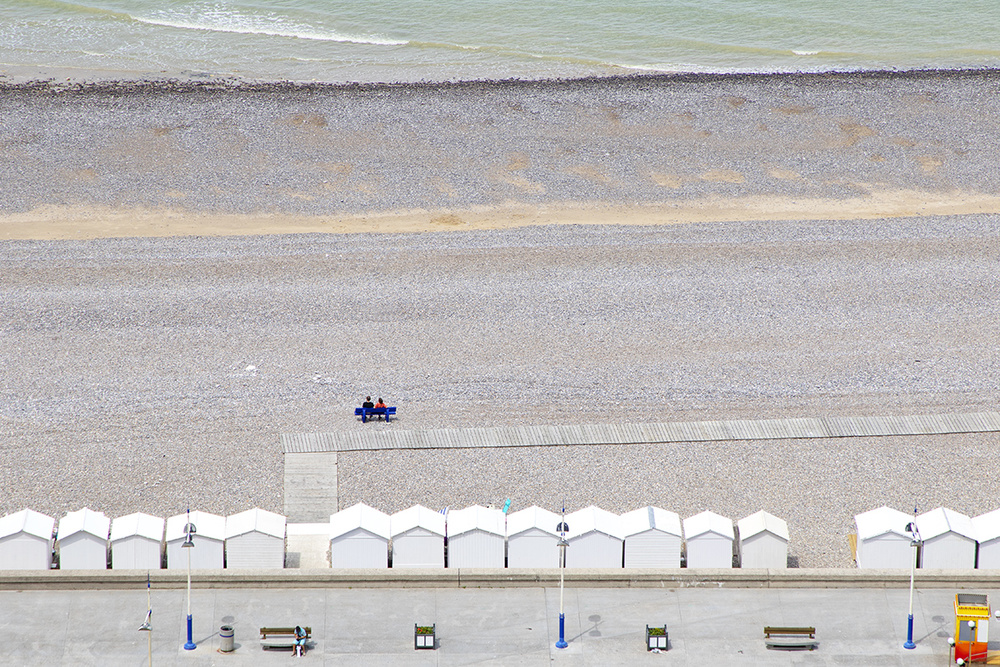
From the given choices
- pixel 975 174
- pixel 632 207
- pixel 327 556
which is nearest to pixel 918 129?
pixel 975 174

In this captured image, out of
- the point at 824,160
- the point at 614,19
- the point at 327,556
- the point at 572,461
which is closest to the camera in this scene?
the point at 327,556

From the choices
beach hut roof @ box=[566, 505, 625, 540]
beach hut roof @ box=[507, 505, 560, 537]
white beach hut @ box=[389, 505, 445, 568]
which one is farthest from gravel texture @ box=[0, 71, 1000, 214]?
beach hut roof @ box=[566, 505, 625, 540]

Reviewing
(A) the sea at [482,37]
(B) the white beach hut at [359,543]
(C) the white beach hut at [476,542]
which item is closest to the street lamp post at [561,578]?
(C) the white beach hut at [476,542]

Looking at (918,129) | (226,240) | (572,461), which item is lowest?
(572,461)

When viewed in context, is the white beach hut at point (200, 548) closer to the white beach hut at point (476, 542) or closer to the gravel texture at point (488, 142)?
the white beach hut at point (476, 542)

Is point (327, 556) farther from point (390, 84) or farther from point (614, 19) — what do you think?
point (614, 19)

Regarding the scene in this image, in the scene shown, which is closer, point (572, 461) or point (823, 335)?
point (572, 461)
